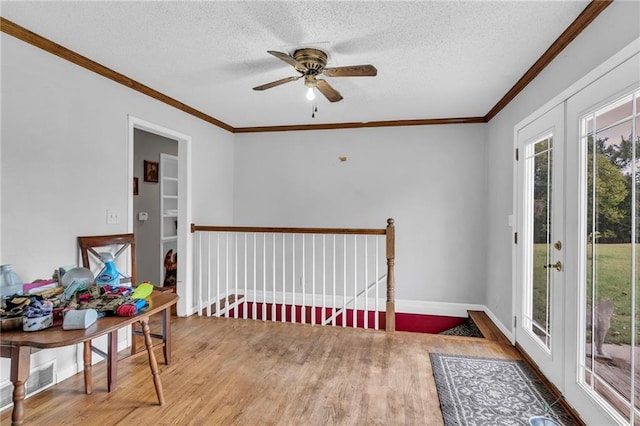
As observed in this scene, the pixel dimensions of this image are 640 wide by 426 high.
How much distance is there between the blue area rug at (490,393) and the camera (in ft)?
6.81

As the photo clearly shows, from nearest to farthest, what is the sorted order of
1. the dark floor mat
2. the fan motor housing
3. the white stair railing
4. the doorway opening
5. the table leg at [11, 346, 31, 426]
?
the table leg at [11, 346, 31, 426]
the fan motor housing
the dark floor mat
the white stair railing
the doorway opening

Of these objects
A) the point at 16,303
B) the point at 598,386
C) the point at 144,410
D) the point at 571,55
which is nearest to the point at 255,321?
the point at 144,410

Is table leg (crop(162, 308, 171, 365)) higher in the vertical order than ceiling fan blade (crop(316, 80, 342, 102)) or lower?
lower

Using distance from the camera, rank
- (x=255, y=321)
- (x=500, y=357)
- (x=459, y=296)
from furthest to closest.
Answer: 1. (x=459, y=296)
2. (x=255, y=321)
3. (x=500, y=357)

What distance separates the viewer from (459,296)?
4.27 metres

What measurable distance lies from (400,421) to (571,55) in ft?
8.27

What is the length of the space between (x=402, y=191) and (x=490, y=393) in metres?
2.59

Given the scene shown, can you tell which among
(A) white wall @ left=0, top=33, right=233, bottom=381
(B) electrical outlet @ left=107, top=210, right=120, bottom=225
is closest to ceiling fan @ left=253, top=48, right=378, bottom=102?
(A) white wall @ left=0, top=33, right=233, bottom=381

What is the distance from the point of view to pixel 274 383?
2.46 meters

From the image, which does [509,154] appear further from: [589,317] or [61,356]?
[61,356]

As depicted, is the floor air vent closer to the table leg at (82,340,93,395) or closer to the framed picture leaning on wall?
the table leg at (82,340,93,395)

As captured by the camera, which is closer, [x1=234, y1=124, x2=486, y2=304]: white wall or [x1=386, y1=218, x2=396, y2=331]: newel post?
Answer: [x1=386, y1=218, x2=396, y2=331]: newel post

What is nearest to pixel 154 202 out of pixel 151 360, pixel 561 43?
pixel 151 360

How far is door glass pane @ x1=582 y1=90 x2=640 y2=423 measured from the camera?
1.63 meters
